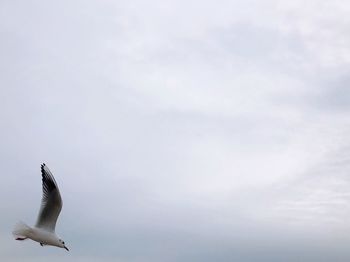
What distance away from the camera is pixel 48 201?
32844mm

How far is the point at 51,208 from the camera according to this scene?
33.0m

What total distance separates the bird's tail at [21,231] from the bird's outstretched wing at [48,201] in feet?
4.27

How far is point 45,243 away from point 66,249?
181cm

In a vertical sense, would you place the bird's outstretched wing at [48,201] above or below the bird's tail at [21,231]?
above

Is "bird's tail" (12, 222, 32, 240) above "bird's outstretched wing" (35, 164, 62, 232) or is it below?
below

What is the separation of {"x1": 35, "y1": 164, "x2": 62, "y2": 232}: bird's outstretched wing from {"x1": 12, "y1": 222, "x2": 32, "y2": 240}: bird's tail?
130 cm

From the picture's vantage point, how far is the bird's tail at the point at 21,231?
102 ft

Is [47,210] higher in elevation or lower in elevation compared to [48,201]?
lower

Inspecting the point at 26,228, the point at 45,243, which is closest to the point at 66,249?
the point at 45,243

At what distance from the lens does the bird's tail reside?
31.1 m

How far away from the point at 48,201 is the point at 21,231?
224 centimetres

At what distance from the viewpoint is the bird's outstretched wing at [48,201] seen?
32.8 m

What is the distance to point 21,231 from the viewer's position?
31297 mm

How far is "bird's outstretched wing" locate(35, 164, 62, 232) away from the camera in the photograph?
32781mm
